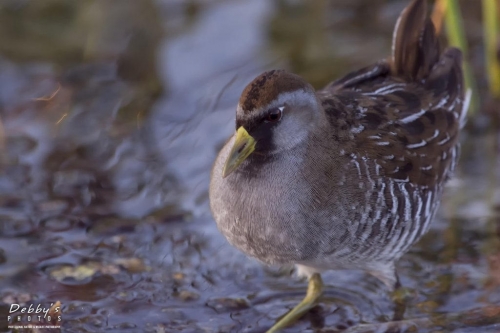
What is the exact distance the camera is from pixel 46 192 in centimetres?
610

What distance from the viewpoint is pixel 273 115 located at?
4176 millimetres

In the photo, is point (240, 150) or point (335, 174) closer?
point (240, 150)

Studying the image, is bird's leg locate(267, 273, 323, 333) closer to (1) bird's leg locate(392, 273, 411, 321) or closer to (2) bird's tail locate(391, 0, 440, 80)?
(1) bird's leg locate(392, 273, 411, 321)

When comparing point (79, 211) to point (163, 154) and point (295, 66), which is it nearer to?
point (163, 154)

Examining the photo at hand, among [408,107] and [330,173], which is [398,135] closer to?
[408,107]

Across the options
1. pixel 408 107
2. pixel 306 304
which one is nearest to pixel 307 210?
pixel 306 304

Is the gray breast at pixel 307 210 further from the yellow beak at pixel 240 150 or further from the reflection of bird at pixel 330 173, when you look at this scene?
the yellow beak at pixel 240 150

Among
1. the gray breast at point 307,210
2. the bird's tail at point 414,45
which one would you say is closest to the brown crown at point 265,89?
the gray breast at point 307,210

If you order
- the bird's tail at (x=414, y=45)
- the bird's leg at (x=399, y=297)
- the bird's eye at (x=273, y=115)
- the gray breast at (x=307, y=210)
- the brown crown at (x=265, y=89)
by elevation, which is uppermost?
the bird's tail at (x=414, y=45)

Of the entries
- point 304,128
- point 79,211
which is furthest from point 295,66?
point 304,128

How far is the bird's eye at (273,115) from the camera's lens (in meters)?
4.16

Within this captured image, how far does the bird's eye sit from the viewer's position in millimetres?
4160

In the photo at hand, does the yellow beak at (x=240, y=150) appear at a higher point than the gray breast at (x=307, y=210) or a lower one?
higher

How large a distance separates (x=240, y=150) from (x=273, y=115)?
9.6 inches
